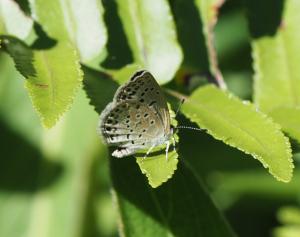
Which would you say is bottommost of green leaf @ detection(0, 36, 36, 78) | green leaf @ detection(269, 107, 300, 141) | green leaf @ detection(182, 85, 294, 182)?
green leaf @ detection(269, 107, 300, 141)

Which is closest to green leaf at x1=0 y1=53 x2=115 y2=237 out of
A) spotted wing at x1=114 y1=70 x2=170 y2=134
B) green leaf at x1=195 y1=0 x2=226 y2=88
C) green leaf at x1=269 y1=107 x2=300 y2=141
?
green leaf at x1=195 y1=0 x2=226 y2=88

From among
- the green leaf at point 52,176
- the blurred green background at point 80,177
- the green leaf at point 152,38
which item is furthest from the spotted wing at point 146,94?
the green leaf at point 52,176

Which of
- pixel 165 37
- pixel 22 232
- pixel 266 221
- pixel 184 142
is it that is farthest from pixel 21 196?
pixel 165 37

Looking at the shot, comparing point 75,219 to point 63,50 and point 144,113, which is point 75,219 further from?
point 63,50

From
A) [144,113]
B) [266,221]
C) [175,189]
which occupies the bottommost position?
[266,221]

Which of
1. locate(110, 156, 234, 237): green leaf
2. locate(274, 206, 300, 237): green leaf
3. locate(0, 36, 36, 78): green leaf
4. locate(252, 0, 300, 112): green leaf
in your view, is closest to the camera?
locate(0, 36, 36, 78): green leaf

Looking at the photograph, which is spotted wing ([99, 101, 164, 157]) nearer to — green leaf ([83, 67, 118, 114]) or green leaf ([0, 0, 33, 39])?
green leaf ([83, 67, 118, 114])
